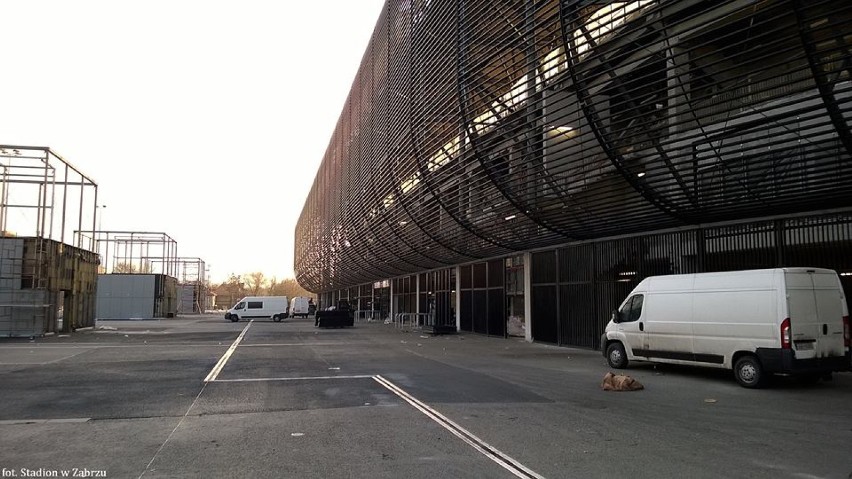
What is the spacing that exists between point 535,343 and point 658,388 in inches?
435

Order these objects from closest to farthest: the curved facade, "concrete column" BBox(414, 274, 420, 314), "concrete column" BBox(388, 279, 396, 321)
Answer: the curved facade, "concrete column" BBox(414, 274, 420, 314), "concrete column" BBox(388, 279, 396, 321)

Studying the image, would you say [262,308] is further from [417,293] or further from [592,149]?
[592,149]

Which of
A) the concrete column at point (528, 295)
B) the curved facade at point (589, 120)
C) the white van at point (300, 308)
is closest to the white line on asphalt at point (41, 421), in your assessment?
the curved facade at point (589, 120)

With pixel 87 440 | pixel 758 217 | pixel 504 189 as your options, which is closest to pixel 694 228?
pixel 758 217

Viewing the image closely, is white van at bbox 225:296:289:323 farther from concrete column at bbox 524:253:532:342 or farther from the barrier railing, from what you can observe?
concrete column at bbox 524:253:532:342

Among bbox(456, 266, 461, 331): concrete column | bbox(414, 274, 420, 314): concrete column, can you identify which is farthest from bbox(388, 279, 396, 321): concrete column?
bbox(456, 266, 461, 331): concrete column

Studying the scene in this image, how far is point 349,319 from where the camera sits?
120 ft

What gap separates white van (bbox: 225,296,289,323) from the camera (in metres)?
50.8

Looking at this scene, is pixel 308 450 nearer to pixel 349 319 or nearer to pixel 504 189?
pixel 504 189

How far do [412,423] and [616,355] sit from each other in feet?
25.1

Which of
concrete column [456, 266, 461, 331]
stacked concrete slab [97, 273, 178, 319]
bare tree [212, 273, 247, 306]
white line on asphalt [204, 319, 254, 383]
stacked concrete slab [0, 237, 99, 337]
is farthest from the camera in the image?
bare tree [212, 273, 247, 306]

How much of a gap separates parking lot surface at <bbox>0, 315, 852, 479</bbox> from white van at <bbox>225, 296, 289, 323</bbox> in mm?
36541

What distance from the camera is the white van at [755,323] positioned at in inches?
404

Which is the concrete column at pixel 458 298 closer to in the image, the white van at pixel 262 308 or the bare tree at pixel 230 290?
the white van at pixel 262 308
